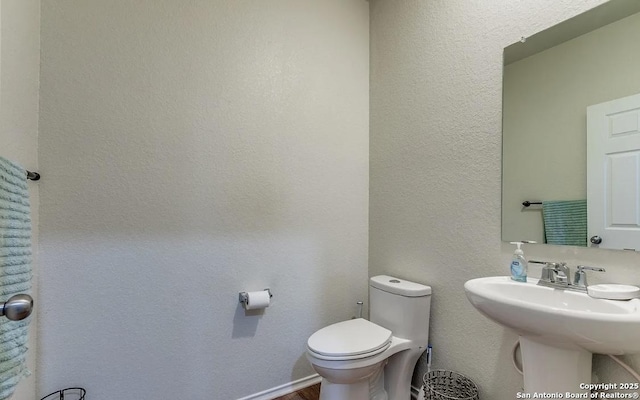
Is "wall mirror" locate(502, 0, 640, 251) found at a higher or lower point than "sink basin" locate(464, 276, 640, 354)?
higher

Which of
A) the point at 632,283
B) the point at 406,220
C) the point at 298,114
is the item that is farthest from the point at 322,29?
Answer: the point at 632,283

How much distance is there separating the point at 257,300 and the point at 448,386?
1110 millimetres

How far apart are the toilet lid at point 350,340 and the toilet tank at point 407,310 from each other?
0.08 m

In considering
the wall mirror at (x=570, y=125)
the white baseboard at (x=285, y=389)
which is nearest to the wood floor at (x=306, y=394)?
the white baseboard at (x=285, y=389)

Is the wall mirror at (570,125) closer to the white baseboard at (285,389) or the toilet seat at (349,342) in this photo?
the toilet seat at (349,342)

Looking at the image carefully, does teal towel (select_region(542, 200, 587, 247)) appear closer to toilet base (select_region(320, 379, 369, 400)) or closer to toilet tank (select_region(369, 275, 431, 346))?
toilet tank (select_region(369, 275, 431, 346))

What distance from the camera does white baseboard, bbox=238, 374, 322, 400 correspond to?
1.72 metres

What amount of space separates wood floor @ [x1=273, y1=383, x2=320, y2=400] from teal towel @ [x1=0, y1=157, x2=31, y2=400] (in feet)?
4.41

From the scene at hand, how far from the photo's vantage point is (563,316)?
84 cm

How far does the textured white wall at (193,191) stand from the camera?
1324 mm

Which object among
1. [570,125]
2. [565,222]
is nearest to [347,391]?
[565,222]

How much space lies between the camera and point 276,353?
69.9 inches

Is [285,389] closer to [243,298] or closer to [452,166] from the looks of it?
[243,298]

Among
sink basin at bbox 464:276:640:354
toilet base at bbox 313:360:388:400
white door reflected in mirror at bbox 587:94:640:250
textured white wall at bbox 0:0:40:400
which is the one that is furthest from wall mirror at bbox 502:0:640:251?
textured white wall at bbox 0:0:40:400
